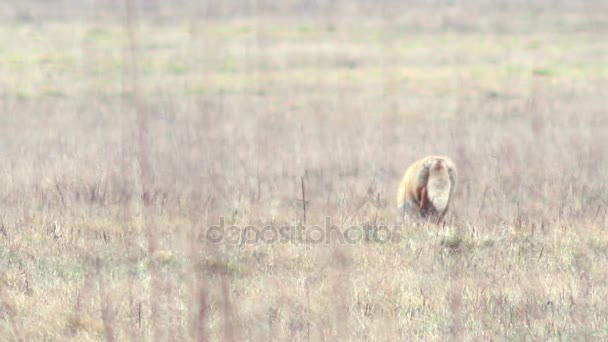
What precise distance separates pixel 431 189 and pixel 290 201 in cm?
134

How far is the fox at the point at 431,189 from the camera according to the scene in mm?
7543

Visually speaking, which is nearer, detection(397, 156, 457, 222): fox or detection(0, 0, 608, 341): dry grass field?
detection(0, 0, 608, 341): dry grass field

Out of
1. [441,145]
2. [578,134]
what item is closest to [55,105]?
[441,145]

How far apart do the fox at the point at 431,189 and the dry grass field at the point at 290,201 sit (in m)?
0.21

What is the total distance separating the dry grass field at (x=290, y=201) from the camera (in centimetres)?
498

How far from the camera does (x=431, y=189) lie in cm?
755

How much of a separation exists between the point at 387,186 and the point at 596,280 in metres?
3.54

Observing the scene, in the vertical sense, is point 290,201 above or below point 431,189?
below

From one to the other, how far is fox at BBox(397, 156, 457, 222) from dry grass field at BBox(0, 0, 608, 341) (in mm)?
209

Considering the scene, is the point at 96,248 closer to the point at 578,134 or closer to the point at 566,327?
the point at 566,327

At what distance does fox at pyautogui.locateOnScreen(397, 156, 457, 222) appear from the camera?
7.54 metres

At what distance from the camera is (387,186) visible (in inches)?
369

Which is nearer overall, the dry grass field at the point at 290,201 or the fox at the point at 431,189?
the dry grass field at the point at 290,201

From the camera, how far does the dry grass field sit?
498 centimetres
